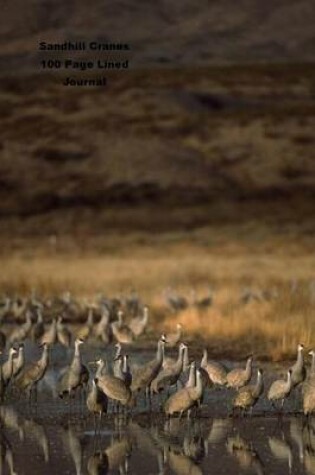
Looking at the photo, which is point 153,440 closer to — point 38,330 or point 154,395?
point 154,395

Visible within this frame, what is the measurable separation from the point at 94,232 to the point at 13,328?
31.6 meters

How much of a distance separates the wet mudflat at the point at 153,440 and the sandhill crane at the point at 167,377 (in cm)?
23

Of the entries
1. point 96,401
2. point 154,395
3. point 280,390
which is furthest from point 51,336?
point 96,401

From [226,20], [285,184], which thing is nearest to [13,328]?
[285,184]

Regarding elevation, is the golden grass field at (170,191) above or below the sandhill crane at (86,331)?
above

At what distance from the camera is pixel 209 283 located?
4538 centimetres

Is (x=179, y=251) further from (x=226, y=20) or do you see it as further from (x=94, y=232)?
(x=226, y=20)

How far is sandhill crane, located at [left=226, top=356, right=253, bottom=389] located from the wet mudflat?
9.4 inches

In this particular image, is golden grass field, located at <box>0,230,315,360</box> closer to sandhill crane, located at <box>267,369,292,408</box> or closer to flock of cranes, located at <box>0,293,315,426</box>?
flock of cranes, located at <box>0,293,315,426</box>

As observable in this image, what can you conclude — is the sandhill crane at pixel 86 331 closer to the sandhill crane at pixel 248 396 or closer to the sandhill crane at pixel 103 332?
the sandhill crane at pixel 103 332

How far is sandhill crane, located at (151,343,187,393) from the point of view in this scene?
22.9 metres

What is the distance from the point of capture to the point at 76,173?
76.1 metres

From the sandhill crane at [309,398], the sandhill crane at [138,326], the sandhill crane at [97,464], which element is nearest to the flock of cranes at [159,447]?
the sandhill crane at [97,464]

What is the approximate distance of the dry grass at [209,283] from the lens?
30.8 meters
